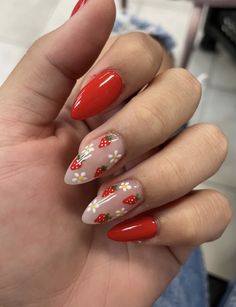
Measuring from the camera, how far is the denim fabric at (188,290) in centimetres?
73

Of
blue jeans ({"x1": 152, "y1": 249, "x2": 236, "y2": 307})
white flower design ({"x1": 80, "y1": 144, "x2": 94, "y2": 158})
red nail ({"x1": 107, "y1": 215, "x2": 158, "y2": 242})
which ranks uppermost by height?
white flower design ({"x1": 80, "y1": 144, "x2": 94, "y2": 158})

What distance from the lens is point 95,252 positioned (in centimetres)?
50

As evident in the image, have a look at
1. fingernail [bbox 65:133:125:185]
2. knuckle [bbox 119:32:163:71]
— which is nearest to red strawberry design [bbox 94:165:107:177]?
fingernail [bbox 65:133:125:185]

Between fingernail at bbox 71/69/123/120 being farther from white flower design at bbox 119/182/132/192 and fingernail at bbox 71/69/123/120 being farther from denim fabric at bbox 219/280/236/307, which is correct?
denim fabric at bbox 219/280/236/307

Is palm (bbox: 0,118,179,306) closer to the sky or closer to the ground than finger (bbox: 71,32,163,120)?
closer to the ground

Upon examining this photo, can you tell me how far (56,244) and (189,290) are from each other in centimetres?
39

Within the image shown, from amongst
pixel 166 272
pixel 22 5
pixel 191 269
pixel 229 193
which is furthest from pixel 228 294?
pixel 22 5

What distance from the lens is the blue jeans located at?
2.40 ft

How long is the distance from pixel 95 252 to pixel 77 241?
3 centimetres

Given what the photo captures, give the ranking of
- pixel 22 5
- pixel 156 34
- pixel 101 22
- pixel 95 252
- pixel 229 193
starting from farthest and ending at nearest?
1. pixel 22 5
2. pixel 229 193
3. pixel 156 34
4. pixel 95 252
5. pixel 101 22

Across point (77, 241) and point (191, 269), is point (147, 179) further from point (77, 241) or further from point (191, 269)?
point (191, 269)

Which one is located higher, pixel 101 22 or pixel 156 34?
pixel 101 22

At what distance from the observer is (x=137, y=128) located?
0.41 metres

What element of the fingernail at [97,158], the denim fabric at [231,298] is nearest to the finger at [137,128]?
the fingernail at [97,158]
